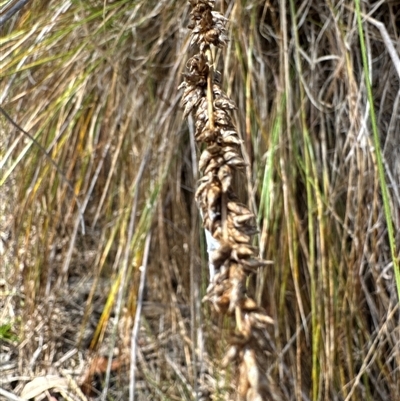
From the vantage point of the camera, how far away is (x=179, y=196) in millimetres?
1285

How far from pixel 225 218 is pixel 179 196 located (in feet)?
3.00

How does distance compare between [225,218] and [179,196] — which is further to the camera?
[179,196]

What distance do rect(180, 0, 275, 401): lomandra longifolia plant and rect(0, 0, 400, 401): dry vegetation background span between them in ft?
1.92

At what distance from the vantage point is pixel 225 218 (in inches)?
14.7

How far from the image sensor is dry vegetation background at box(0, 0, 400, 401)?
42.2 inches

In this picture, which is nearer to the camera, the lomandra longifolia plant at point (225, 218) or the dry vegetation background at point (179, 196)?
the lomandra longifolia plant at point (225, 218)

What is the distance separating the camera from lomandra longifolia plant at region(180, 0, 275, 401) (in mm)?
314

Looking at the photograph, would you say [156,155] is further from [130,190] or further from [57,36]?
[57,36]

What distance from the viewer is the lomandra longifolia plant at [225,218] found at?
314 mm

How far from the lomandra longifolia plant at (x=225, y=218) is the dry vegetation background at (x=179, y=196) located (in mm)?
585

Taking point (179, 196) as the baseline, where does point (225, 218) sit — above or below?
below

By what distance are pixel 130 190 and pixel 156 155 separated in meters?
0.09

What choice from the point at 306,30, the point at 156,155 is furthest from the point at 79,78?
the point at 306,30

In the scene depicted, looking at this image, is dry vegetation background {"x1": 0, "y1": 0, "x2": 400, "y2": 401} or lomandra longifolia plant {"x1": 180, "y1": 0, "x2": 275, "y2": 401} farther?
dry vegetation background {"x1": 0, "y1": 0, "x2": 400, "y2": 401}
